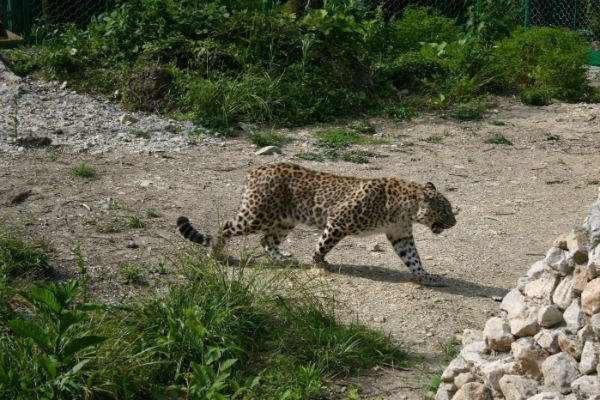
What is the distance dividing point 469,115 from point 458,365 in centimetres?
839

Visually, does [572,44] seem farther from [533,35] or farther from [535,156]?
[535,156]

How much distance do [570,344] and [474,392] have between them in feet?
1.97

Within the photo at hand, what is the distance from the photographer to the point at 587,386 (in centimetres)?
363

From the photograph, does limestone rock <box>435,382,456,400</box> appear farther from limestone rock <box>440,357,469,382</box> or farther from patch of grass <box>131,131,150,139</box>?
patch of grass <box>131,131,150,139</box>

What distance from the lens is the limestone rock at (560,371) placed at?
375cm

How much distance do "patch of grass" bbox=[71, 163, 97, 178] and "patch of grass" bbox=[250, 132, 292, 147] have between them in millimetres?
2454

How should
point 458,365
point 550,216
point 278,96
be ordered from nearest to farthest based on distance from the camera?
1. point 458,365
2. point 550,216
3. point 278,96

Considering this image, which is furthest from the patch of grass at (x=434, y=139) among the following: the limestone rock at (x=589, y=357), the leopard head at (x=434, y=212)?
the limestone rock at (x=589, y=357)

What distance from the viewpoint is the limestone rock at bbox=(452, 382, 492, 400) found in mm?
4086

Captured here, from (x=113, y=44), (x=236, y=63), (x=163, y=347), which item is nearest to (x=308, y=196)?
(x=163, y=347)

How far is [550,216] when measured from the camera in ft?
27.4

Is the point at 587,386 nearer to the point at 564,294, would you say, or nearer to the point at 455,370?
the point at 564,294

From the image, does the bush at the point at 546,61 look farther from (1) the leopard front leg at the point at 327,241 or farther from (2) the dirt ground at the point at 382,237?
(1) the leopard front leg at the point at 327,241

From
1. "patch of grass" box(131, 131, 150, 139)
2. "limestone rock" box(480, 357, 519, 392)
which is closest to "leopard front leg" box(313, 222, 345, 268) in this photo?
"limestone rock" box(480, 357, 519, 392)
